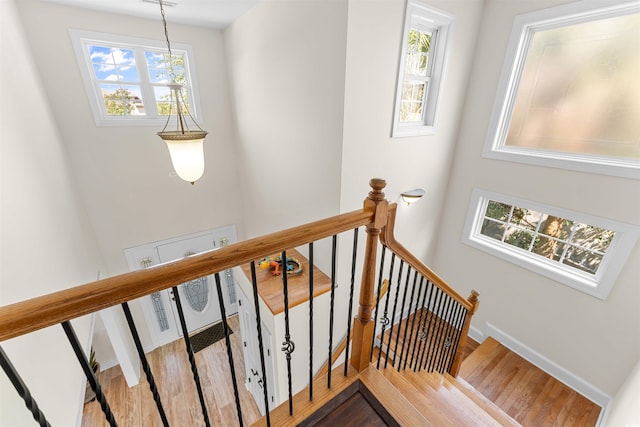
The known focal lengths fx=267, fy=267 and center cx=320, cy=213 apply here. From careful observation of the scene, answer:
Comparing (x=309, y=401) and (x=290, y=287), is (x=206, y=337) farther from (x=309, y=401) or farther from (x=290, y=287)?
(x=309, y=401)

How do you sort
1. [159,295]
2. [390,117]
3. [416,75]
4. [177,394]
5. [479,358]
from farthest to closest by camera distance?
[159,295], [177,394], [479,358], [416,75], [390,117]

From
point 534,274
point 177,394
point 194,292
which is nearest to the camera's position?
point 534,274

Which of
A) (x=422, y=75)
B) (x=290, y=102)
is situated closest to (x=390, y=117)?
(x=422, y=75)

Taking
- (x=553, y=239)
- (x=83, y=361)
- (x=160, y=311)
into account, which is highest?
(x=83, y=361)

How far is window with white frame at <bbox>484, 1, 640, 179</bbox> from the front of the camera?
95.7 inches

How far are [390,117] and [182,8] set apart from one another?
2686mm

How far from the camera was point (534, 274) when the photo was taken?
125 inches

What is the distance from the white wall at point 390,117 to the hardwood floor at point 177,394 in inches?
127

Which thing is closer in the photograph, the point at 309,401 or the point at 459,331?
the point at 309,401

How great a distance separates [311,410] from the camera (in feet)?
4.00

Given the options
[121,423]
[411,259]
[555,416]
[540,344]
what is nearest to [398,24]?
[411,259]

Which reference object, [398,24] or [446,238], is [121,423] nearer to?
[446,238]

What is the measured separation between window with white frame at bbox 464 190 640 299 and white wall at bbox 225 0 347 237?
2.24 m

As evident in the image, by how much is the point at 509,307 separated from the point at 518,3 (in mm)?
3485
